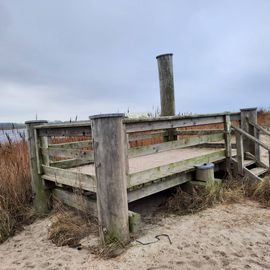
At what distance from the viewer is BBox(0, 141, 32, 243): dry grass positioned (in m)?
3.73

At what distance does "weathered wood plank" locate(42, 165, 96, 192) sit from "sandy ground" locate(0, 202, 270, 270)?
66 cm

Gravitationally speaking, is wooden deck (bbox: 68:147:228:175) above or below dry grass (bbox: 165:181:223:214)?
above

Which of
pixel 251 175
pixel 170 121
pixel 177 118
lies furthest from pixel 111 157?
pixel 251 175

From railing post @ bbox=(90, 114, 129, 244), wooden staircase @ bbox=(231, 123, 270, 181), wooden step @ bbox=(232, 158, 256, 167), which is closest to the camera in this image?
railing post @ bbox=(90, 114, 129, 244)

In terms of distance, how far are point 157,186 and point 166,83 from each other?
8.09ft

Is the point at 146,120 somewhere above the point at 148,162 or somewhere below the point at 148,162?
above

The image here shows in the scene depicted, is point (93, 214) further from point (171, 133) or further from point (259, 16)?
point (259, 16)

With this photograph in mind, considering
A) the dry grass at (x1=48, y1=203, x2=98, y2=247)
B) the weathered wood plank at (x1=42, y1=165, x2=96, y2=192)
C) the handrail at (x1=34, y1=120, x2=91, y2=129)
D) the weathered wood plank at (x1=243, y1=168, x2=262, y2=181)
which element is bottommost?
the dry grass at (x1=48, y1=203, x2=98, y2=247)

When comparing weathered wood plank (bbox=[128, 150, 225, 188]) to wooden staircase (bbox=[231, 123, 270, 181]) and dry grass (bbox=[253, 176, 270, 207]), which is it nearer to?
wooden staircase (bbox=[231, 123, 270, 181])

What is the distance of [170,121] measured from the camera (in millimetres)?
3752

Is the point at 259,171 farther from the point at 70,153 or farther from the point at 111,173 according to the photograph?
the point at 70,153

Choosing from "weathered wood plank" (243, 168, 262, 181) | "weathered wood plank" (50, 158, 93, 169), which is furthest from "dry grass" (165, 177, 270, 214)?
"weathered wood plank" (50, 158, 93, 169)

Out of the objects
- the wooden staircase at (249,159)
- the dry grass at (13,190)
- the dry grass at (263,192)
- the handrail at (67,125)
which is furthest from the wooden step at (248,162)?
the dry grass at (13,190)

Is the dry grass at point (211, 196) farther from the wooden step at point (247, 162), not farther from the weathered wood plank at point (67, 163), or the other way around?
the weathered wood plank at point (67, 163)
